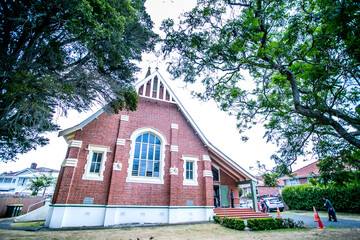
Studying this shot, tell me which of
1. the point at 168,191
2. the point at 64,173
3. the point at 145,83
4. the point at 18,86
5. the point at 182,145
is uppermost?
the point at 145,83

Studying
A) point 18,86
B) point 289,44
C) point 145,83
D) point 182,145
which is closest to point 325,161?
point 289,44

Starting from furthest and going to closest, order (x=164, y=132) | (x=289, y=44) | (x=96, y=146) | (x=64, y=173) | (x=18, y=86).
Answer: (x=164, y=132) < (x=96, y=146) < (x=64, y=173) < (x=289, y=44) < (x=18, y=86)

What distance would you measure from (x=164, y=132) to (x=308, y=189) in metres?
21.4

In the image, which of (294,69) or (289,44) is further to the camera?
(294,69)

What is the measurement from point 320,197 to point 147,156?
72.2 feet

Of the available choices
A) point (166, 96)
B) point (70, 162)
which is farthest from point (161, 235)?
point (166, 96)

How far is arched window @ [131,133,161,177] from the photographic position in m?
12.8

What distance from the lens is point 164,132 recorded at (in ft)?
46.9

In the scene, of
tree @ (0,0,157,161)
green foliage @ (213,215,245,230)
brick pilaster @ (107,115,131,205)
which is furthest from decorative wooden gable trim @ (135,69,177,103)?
green foliage @ (213,215,245,230)

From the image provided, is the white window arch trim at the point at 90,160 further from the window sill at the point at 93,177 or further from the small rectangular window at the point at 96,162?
the small rectangular window at the point at 96,162

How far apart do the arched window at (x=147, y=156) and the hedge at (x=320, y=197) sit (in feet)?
54.6

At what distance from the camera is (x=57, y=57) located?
652 cm

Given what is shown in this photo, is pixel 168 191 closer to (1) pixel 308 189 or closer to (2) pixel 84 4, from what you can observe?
(2) pixel 84 4

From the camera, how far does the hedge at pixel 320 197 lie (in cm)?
1833
